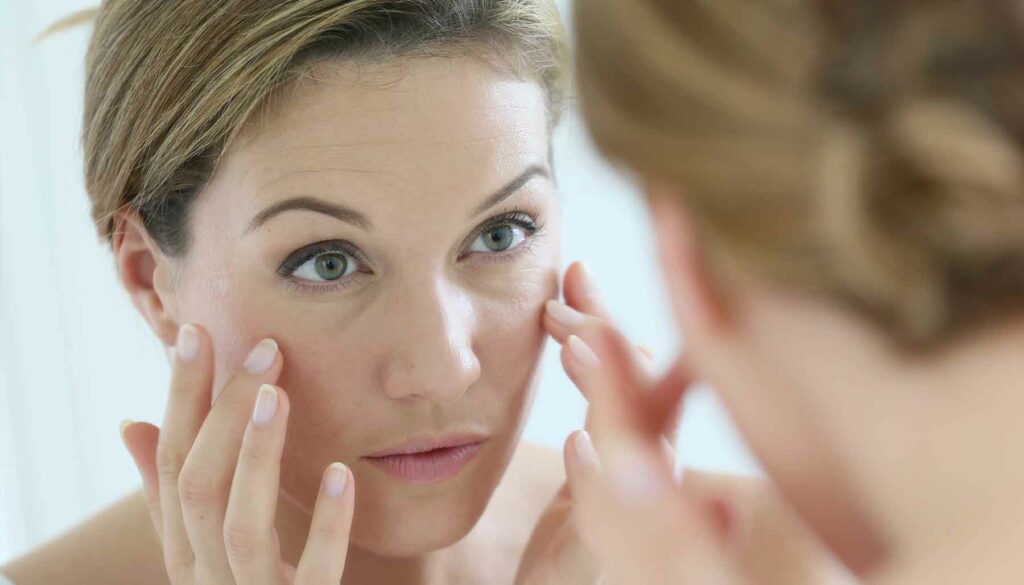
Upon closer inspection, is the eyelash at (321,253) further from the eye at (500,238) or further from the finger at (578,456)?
the finger at (578,456)

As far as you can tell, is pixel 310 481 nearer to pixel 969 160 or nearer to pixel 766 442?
pixel 766 442

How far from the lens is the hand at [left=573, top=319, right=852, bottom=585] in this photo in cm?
67

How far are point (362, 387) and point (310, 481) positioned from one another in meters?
0.13

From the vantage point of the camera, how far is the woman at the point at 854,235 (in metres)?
0.51

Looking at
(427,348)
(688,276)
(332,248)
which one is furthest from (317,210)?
(688,276)

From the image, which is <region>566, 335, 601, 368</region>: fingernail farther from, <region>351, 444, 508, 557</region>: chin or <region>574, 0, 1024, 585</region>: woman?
<region>574, 0, 1024, 585</region>: woman

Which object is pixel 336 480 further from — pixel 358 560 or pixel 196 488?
pixel 358 560

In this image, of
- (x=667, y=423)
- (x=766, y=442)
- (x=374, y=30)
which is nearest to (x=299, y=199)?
(x=374, y=30)

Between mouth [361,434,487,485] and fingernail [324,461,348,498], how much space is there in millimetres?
72

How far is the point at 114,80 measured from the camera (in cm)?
109

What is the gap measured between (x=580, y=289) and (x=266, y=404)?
1.17 ft

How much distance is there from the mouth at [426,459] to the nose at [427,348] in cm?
6

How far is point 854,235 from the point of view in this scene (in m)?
0.51

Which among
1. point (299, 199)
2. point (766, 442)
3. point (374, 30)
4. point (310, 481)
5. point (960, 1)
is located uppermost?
point (374, 30)
